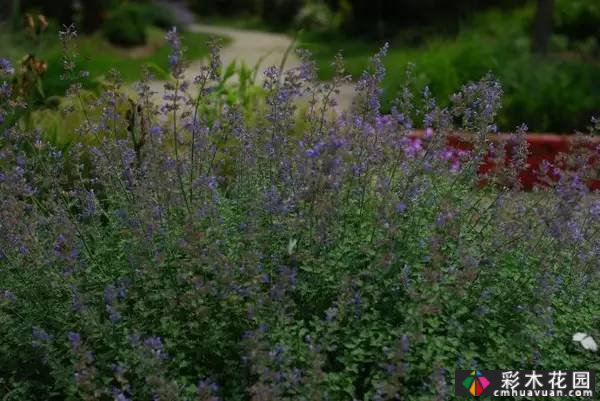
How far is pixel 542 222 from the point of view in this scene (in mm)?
3121

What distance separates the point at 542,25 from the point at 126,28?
10.4 metres

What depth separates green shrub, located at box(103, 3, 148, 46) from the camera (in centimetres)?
1830

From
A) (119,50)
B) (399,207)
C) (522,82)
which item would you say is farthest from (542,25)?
(119,50)

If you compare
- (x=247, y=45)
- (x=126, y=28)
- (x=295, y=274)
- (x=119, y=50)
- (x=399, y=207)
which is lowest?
(x=247, y=45)

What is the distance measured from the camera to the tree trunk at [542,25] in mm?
10984

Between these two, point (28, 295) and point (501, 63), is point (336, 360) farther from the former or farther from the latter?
point (501, 63)

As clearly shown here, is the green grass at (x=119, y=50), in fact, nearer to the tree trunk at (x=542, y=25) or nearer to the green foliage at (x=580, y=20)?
the tree trunk at (x=542, y=25)

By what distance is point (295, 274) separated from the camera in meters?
2.70

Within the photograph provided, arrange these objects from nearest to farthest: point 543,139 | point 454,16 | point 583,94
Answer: point 543,139 → point 583,94 → point 454,16

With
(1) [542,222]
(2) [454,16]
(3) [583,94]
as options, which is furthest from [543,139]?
(2) [454,16]

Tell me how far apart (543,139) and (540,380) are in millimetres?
4204

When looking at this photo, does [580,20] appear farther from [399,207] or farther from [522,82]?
[399,207]

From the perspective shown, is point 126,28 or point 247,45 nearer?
point 126,28

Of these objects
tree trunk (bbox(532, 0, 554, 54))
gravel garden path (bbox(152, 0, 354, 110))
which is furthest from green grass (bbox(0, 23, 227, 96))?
tree trunk (bbox(532, 0, 554, 54))
